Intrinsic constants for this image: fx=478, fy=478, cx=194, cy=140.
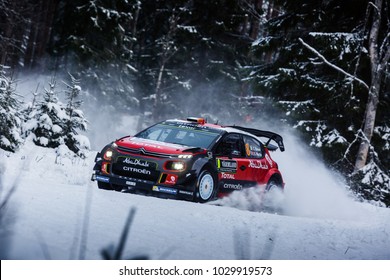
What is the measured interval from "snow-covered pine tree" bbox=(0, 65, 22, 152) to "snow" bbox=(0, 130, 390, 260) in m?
1.47

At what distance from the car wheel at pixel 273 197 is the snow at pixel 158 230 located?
570 millimetres

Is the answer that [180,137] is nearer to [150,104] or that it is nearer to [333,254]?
[333,254]

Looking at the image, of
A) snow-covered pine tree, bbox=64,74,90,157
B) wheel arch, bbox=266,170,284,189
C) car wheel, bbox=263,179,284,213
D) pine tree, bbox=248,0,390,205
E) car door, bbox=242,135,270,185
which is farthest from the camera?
pine tree, bbox=248,0,390,205

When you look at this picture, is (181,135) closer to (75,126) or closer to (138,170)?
(138,170)

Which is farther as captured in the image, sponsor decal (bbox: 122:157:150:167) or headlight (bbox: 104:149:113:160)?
headlight (bbox: 104:149:113:160)

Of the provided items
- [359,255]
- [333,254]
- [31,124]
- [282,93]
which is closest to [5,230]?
[333,254]

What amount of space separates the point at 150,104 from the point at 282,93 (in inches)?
756

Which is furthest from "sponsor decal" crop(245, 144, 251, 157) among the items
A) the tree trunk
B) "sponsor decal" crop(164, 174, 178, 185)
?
the tree trunk

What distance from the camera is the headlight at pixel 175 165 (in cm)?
844

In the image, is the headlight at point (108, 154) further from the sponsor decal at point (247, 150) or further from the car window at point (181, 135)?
the sponsor decal at point (247, 150)

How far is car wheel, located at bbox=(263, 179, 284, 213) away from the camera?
1059 cm

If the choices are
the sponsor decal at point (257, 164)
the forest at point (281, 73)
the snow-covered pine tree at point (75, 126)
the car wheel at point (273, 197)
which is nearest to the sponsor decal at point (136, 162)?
the sponsor decal at point (257, 164)

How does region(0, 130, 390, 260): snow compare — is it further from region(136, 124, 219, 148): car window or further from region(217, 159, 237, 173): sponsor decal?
region(136, 124, 219, 148): car window

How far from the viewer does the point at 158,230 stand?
508 cm
